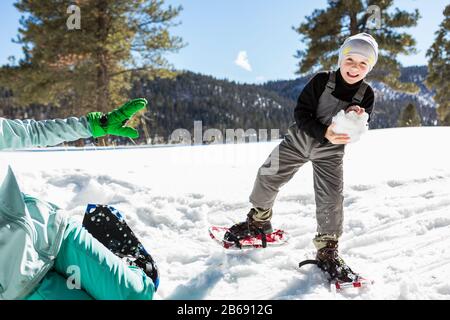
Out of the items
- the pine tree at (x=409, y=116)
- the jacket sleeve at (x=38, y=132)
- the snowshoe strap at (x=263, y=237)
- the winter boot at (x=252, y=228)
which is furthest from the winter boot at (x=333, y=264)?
the pine tree at (x=409, y=116)

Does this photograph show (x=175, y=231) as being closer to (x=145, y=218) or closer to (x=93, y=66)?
(x=145, y=218)

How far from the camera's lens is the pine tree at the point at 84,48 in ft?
48.0

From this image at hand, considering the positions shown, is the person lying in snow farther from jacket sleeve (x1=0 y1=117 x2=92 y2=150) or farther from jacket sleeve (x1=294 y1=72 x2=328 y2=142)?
jacket sleeve (x1=294 y1=72 x2=328 y2=142)

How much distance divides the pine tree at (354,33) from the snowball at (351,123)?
15.6m

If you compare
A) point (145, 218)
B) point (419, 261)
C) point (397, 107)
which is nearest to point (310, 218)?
point (419, 261)

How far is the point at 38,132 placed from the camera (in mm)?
2041

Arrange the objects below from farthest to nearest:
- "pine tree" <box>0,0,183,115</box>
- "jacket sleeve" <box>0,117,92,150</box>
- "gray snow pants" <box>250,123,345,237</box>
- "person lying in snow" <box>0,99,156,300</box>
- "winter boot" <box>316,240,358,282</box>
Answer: "pine tree" <box>0,0,183,115</box>
"gray snow pants" <box>250,123,345,237</box>
"winter boot" <box>316,240,358,282</box>
"jacket sleeve" <box>0,117,92,150</box>
"person lying in snow" <box>0,99,156,300</box>

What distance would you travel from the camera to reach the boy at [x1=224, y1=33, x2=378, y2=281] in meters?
2.61

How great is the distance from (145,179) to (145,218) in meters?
1.22

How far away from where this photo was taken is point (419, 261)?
8.70ft

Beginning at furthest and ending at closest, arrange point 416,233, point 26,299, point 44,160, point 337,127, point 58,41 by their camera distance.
→ 1. point 58,41
2. point 44,160
3. point 416,233
4. point 337,127
5. point 26,299

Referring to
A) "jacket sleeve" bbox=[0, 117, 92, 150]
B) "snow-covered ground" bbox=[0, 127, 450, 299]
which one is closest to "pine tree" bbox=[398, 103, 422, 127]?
"snow-covered ground" bbox=[0, 127, 450, 299]

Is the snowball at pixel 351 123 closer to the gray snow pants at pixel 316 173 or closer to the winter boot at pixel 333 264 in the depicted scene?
the gray snow pants at pixel 316 173
